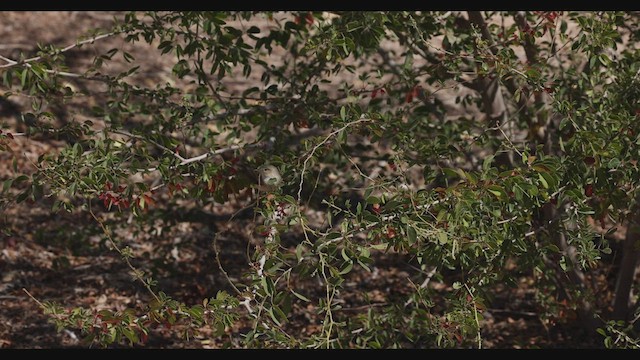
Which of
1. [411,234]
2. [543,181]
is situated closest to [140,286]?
[411,234]

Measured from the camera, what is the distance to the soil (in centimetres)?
511

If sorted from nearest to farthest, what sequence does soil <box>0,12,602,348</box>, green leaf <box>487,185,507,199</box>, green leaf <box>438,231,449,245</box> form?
green leaf <box>438,231,449,245</box> → green leaf <box>487,185,507,199</box> → soil <box>0,12,602,348</box>

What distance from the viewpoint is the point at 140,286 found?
5.64 m

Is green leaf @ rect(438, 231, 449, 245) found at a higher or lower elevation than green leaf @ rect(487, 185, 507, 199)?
lower

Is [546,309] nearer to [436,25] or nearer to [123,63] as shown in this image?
[436,25]

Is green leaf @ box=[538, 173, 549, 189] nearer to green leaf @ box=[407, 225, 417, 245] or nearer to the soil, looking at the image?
green leaf @ box=[407, 225, 417, 245]

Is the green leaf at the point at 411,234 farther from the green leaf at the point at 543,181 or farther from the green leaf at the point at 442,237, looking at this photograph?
the green leaf at the point at 543,181

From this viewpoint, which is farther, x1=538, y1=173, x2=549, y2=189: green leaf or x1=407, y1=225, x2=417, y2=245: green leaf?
x1=538, y1=173, x2=549, y2=189: green leaf

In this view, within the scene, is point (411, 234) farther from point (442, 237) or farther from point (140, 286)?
point (140, 286)

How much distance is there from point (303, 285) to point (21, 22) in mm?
4627

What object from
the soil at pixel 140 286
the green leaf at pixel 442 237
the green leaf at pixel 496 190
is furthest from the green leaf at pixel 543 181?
the soil at pixel 140 286

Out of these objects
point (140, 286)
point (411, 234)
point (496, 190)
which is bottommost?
point (140, 286)

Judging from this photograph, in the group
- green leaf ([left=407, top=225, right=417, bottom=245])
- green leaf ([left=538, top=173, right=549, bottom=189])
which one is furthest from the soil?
green leaf ([left=407, top=225, right=417, bottom=245])

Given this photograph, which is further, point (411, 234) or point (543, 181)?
point (543, 181)
